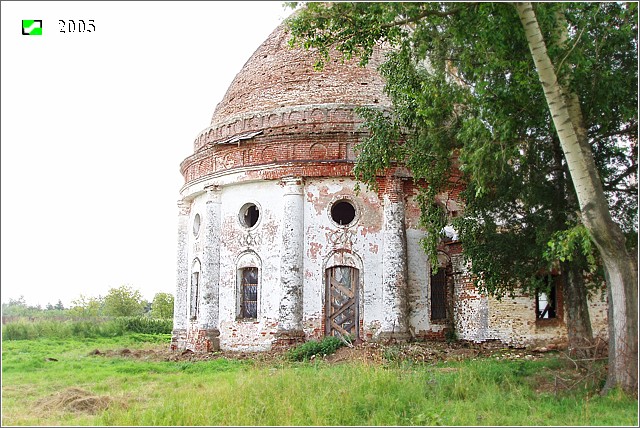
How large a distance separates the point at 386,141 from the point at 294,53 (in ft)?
25.1

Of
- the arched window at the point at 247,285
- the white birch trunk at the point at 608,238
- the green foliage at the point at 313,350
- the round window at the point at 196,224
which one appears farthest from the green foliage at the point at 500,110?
the round window at the point at 196,224

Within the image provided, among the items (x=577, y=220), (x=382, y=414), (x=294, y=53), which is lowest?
(x=382, y=414)

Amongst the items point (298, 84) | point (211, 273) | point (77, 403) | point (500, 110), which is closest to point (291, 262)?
point (211, 273)

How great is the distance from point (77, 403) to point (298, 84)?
11.3 metres

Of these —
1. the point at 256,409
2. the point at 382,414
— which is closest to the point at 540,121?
the point at 382,414

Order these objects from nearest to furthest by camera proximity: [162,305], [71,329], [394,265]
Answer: [394,265] < [71,329] < [162,305]

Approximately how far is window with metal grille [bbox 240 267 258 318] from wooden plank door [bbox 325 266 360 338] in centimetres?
213

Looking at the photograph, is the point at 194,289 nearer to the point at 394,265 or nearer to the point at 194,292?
the point at 194,292

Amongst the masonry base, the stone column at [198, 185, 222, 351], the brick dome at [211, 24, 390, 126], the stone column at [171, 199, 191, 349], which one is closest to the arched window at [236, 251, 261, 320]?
the stone column at [198, 185, 222, 351]

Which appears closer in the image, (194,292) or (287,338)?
(287,338)

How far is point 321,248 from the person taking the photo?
56.4ft

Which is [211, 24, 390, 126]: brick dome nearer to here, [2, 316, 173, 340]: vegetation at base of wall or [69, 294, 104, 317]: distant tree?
[2, 316, 173, 340]: vegetation at base of wall

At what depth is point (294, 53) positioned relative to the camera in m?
19.6

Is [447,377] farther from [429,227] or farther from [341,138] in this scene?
[341,138]
